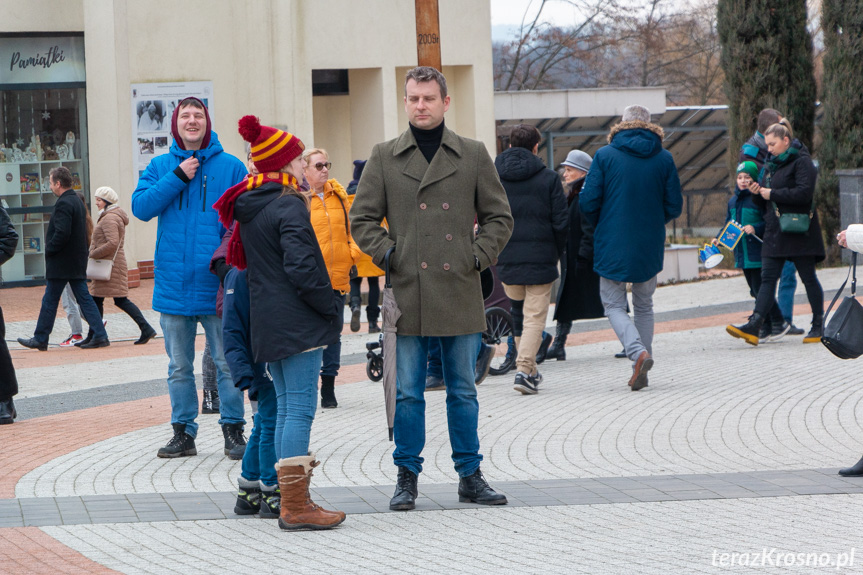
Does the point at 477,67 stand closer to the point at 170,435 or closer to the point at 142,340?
the point at 142,340

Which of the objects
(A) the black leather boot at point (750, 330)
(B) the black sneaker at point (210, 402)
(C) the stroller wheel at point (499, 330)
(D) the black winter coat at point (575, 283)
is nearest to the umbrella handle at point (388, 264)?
(B) the black sneaker at point (210, 402)

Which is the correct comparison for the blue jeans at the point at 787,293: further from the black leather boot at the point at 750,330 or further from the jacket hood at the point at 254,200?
the jacket hood at the point at 254,200

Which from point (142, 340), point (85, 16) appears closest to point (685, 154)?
point (85, 16)

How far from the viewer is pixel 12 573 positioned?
4.57 meters

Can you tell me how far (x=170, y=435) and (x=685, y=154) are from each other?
18428 mm

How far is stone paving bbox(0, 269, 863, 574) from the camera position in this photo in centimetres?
470

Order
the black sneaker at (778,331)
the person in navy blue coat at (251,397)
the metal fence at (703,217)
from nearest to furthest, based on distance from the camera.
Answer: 1. the person in navy blue coat at (251,397)
2. the black sneaker at (778,331)
3. the metal fence at (703,217)

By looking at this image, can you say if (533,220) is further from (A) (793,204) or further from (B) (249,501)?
(B) (249,501)

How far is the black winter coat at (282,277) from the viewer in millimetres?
5082

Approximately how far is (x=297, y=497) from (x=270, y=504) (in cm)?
34

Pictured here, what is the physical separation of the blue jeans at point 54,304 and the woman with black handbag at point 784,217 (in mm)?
7061

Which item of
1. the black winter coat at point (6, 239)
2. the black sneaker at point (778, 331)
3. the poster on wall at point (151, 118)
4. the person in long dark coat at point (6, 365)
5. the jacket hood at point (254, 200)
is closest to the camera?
the jacket hood at point (254, 200)

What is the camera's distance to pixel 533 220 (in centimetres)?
939

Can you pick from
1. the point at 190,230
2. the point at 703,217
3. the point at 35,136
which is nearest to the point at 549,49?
the point at 703,217
